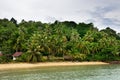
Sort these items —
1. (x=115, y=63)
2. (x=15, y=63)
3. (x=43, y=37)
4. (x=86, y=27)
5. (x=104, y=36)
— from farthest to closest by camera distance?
(x=86, y=27) < (x=104, y=36) < (x=115, y=63) < (x=43, y=37) < (x=15, y=63)

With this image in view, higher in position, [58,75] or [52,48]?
[52,48]

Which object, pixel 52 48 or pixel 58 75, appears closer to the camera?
pixel 58 75

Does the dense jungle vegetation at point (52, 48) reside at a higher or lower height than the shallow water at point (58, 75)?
higher

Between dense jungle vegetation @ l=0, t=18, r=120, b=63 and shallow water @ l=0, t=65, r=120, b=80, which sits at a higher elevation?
dense jungle vegetation @ l=0, t=18, r=120, b=63

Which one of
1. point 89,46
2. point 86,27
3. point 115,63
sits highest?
point 86,27

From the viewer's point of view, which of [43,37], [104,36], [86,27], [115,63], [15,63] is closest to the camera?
[15,63]

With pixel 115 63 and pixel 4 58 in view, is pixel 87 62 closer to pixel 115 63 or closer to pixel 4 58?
pixel 115 63

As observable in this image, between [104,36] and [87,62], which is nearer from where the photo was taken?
[87,62]

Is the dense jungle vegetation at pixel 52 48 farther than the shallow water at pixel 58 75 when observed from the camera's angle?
Yes

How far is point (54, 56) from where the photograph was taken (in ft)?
200

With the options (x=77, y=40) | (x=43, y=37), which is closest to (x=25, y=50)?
(x=43, y=37)

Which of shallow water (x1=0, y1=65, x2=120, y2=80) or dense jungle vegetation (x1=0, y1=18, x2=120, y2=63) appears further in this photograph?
dense jungle vegetation (x1=0, y1=18, x2=120, y2=63)

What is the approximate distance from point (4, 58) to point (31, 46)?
6.02 m

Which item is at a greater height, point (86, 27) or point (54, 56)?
point (86, 27)
